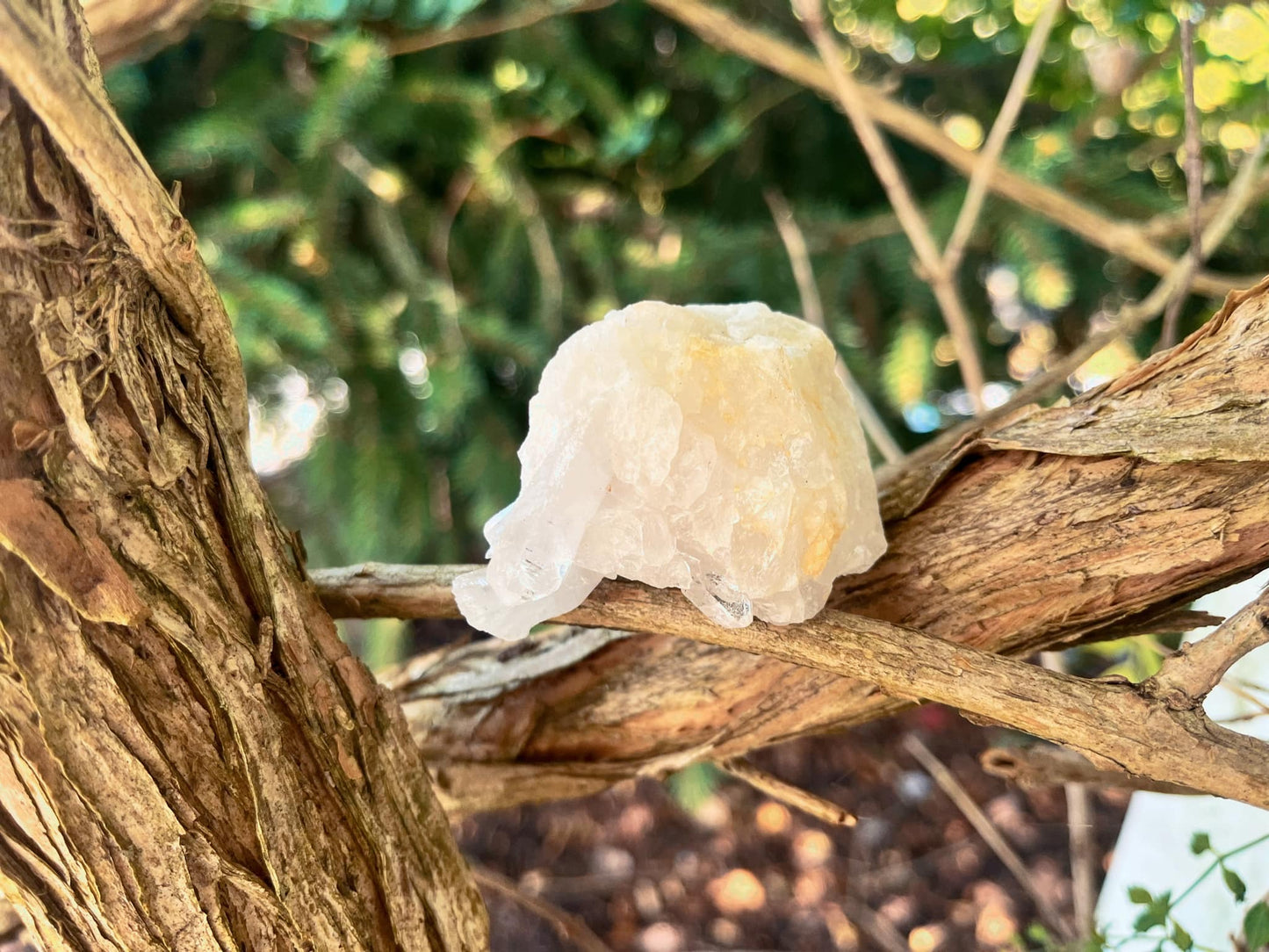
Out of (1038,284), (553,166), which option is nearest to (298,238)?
(553,166)

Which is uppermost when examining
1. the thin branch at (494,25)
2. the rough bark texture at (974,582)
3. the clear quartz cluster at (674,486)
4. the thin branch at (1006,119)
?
the thin branch at (494,25)

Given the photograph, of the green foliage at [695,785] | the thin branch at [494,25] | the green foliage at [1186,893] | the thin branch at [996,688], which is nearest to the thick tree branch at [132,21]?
the thin branch at [494,25]

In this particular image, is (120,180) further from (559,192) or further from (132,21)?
(559,192)

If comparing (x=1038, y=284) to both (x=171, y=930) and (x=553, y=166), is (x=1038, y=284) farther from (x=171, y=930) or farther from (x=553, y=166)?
(x=171, y=930)

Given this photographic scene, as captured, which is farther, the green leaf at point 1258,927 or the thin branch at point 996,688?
the green leaf at point 1258,927

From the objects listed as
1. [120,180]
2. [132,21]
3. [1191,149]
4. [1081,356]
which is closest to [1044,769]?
[1081,356]

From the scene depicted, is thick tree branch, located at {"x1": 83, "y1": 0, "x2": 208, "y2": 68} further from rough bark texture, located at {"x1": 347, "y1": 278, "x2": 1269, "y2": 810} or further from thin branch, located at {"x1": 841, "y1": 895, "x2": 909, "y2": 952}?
thin branch, located at {"x1": 841, "y1": 895, "x2": 909, "y2": 952}

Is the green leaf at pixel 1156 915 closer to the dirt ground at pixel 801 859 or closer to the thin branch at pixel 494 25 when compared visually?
the dirt ground at pixel 801 859
